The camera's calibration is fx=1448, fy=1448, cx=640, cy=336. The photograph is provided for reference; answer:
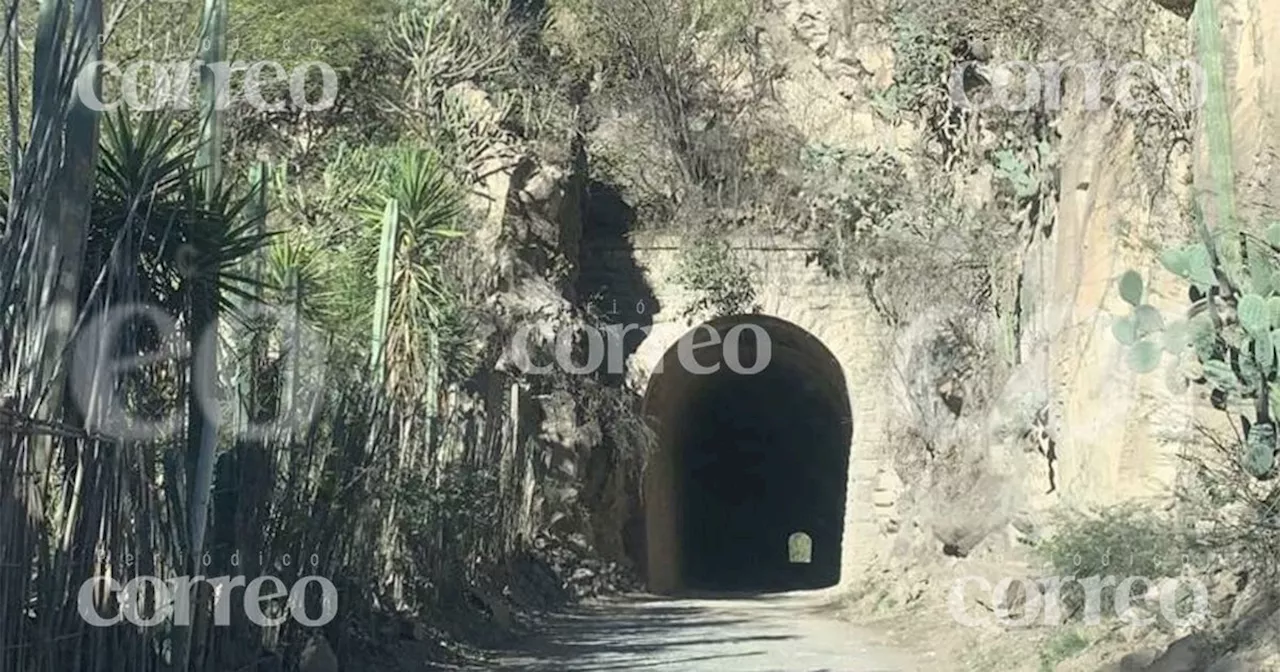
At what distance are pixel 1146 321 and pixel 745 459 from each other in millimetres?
20893

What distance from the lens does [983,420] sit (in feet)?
51.0

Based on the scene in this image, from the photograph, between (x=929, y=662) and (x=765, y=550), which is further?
(x=765, y=550)

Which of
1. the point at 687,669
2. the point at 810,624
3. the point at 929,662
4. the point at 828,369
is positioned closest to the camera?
the point at 687,669

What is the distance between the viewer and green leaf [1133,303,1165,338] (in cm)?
904

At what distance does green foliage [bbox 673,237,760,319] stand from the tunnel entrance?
25 cm

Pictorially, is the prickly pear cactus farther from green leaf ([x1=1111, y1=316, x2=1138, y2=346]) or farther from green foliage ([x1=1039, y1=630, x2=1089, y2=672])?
green foliage ([x1=1039, y1=630, x2=1089, y2=672])

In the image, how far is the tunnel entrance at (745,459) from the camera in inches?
827

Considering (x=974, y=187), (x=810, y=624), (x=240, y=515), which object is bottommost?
(x=810, y=624)

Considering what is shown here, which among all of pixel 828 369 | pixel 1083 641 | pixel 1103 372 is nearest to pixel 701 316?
pixel 828 369

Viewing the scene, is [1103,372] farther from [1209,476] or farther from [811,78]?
[811,78]

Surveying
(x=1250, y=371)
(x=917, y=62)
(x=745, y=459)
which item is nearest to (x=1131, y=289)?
(x=1250, y=371)

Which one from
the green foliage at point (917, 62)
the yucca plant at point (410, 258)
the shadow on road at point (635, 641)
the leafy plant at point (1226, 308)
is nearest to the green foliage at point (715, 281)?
the green foliage at point (917, 62)

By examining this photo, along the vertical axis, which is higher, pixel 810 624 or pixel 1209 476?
pixel 1209 476

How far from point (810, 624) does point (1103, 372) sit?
4.18 metres
